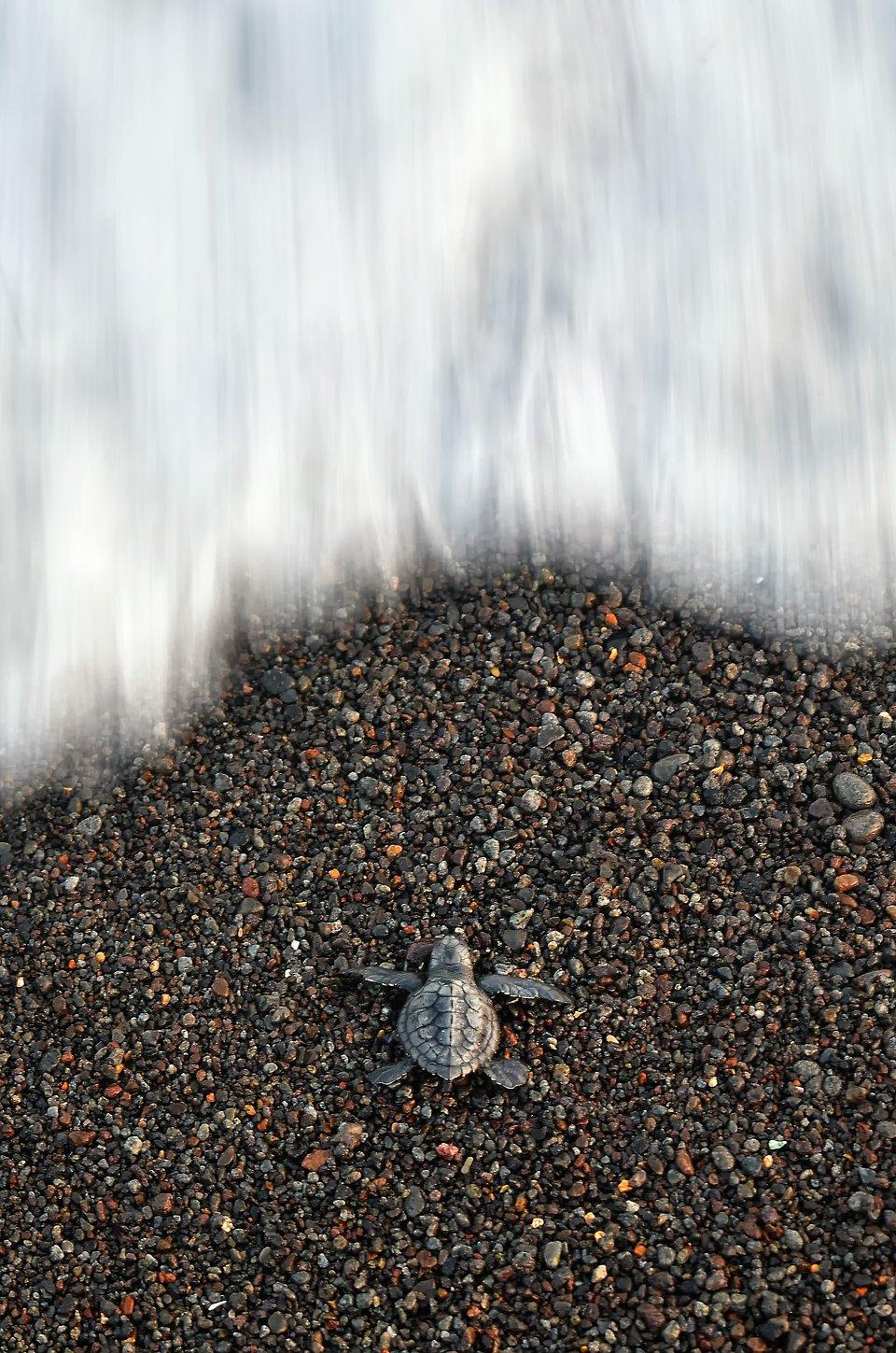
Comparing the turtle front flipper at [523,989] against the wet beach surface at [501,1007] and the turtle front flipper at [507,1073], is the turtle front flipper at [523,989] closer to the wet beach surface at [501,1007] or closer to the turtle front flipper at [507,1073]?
the wet beach surface at [501,1007]

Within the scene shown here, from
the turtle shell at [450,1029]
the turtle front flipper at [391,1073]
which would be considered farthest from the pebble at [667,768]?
the turtle front flipper at [391,1073]

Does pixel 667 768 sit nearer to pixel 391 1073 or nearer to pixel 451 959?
pixel 451 959

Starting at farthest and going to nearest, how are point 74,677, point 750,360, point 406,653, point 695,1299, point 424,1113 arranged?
point 750,360 → point 74,677 → point 406,653 → point 424,1113 → point 695,1299

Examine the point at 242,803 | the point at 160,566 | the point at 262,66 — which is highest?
the point at 262,66

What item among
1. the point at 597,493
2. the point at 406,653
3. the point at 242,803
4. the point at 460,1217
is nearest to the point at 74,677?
the point at 242,803

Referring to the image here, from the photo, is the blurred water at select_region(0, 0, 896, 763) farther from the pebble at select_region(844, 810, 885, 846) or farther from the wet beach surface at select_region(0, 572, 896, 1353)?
the pebble at select_region(844, 810, 885, 846)

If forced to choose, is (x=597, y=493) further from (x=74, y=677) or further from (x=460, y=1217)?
(x=460, y=1217)

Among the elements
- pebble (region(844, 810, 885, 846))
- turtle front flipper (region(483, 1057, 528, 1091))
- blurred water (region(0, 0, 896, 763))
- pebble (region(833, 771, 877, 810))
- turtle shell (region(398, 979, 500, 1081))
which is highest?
blurred water (region(0, 0, 896, 763))

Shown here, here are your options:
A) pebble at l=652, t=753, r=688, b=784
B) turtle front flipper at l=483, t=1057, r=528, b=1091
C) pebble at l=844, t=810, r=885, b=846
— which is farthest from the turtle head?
pebble at l=844, t=810, r=885, b=846
